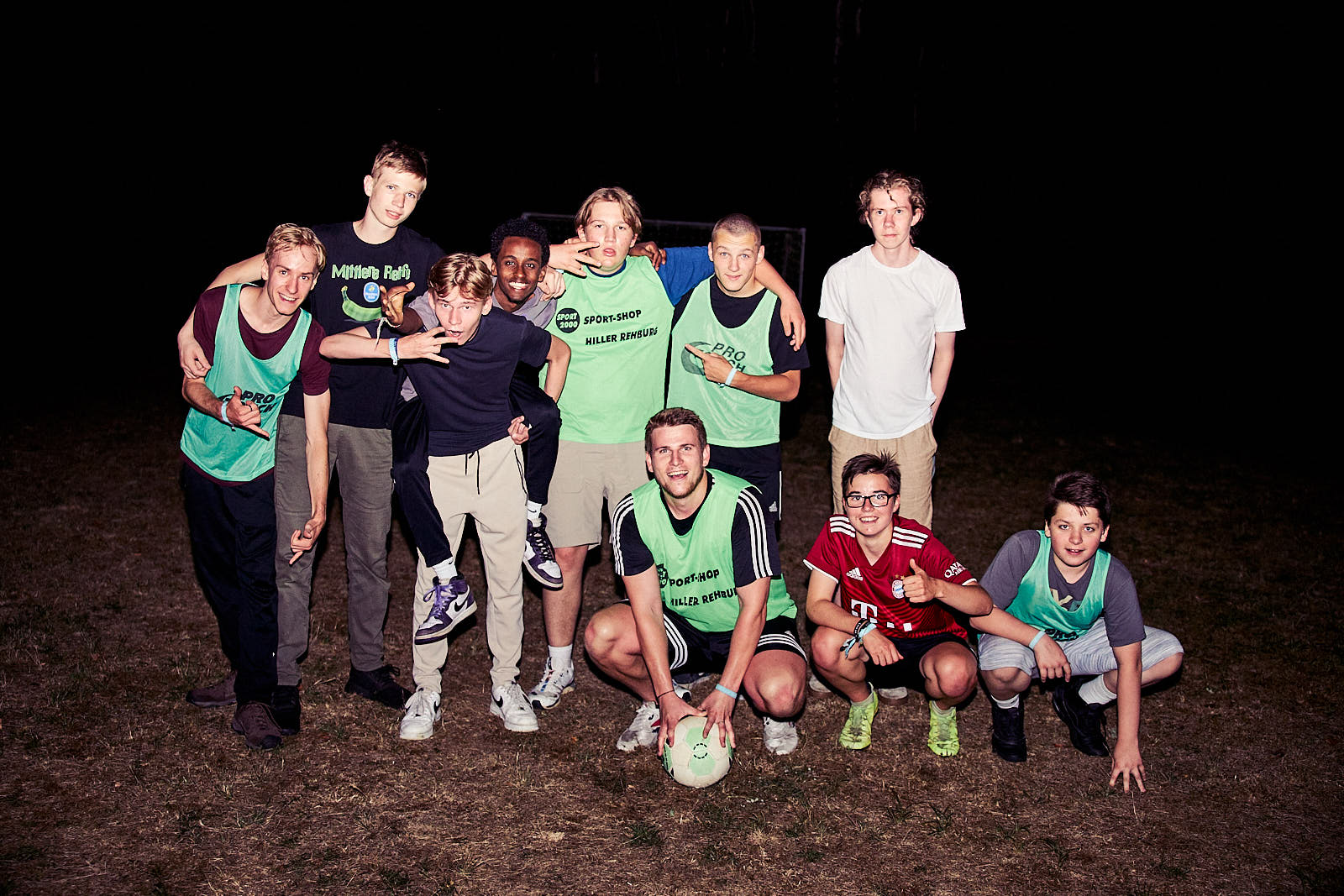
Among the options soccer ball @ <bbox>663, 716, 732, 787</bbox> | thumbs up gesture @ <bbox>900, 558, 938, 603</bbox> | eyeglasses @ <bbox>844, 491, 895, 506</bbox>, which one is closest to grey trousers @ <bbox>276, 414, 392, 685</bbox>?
soccer ball @ <bbox>663, 716, 732, 787</bbox>

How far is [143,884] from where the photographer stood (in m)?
4.03

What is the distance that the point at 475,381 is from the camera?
195 inches

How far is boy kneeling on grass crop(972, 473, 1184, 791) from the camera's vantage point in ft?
16.0

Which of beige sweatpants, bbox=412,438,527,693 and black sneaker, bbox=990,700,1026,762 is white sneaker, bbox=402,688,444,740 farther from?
black sneaker, bbox=990,700,1026,762

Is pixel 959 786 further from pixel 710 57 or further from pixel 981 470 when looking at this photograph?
pixel 710 57

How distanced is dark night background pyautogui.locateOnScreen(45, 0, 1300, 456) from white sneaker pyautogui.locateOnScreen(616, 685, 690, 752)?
19.7 metres

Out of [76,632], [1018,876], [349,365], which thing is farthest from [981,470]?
[76,632]

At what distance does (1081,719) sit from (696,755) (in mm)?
2064

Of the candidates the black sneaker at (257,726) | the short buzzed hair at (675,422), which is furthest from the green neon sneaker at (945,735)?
the black sneaker at (257,726)

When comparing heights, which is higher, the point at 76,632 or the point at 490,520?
the point at 490,520

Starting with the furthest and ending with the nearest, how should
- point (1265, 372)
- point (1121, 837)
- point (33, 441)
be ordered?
point (1265, 372) < point (33, 441) < point (1121, 837)

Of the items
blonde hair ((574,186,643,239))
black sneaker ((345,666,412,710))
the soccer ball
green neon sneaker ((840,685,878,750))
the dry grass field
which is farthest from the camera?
black sneaker ((345,666,412,710))

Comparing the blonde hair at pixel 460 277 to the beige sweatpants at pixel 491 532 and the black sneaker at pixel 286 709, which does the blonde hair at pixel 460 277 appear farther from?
the black sneaker at pixel 286 709

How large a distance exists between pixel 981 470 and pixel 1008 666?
5.49m
